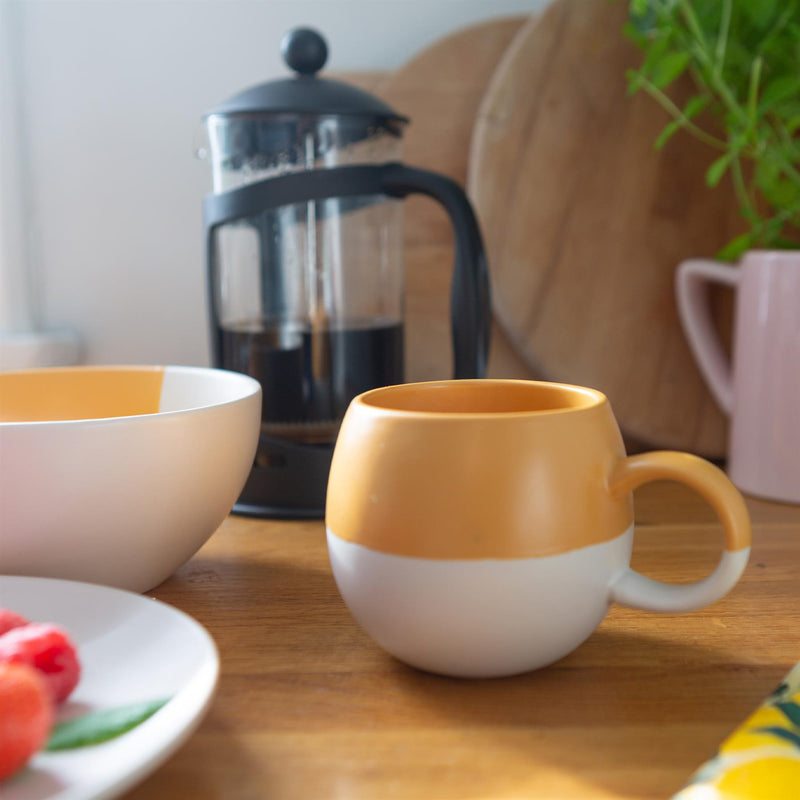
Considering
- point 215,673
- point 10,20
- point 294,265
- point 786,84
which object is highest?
point 10,20

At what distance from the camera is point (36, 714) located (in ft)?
1.02

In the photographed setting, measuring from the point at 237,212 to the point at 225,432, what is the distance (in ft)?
0.78

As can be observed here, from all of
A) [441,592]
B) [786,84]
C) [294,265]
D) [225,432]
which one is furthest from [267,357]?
[786,84]

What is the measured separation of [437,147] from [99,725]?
68 centimetres

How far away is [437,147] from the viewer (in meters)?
0.89

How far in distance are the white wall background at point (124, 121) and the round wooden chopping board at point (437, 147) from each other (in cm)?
6

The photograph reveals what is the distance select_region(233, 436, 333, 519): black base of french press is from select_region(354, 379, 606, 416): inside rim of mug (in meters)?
0.21

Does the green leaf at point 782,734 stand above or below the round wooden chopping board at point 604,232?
below

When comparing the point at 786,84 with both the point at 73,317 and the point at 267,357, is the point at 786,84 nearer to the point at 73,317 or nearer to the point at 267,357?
the point at 267,357

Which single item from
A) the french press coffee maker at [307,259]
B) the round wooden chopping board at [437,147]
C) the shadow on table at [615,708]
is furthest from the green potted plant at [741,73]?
the shadow on table at [615,708]

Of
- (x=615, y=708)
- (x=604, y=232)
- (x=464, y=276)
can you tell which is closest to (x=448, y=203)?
(x=464, y=276)

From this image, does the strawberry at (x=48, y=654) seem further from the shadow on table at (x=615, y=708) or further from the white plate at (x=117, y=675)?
the shadow on table at (x=615, y=708)

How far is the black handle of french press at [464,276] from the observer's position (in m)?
0.65

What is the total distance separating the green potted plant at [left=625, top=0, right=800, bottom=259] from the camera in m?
0.75
